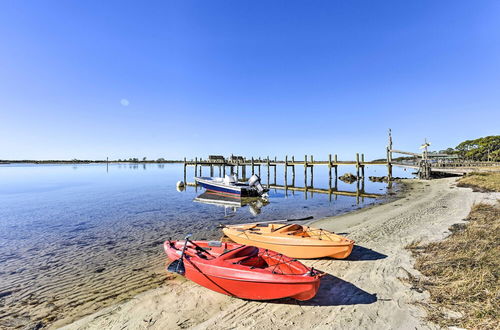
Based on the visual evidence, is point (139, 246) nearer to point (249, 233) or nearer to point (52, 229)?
point (249, 233)

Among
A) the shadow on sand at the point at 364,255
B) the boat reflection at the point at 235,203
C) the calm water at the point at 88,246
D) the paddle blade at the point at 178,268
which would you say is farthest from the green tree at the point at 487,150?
the paddle blade at the point at 178,268

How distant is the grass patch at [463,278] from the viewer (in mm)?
3996

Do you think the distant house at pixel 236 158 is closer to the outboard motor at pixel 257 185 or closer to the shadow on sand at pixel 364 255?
the outboard motor at pixel 257 185

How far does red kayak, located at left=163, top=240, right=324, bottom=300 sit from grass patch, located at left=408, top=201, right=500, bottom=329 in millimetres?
2417

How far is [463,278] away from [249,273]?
485 cm

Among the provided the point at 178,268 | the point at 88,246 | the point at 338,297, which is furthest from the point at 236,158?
the point at 338,297

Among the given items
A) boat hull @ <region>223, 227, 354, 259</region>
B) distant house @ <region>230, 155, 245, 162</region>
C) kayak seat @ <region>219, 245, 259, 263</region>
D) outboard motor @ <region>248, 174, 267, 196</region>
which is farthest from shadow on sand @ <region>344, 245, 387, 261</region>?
distant house @ <region>230, 155, 245, 162</region>

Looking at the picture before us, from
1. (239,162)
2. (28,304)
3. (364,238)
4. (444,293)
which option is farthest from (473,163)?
(28,304)

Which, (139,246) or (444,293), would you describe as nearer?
(444,293)

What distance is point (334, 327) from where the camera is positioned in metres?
4.30

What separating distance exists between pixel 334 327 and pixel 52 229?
1585cm

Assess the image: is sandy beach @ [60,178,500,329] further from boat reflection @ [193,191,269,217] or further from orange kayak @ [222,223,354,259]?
boat reflection @ [193,191,269,217]

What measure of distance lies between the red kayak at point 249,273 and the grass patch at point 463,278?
7.93 feet

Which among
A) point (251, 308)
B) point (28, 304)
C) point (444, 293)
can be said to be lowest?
point (28, 304)
